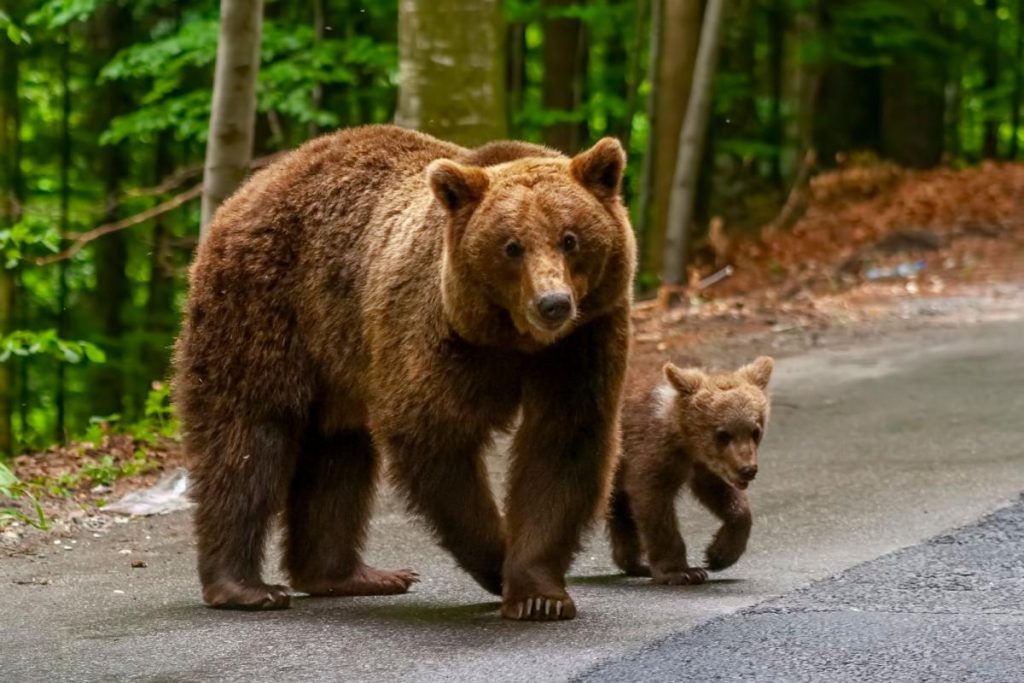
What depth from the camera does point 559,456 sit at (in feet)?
19.5

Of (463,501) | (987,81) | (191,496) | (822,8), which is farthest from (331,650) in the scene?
(987,81)

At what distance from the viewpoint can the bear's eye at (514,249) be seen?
18.4 ft

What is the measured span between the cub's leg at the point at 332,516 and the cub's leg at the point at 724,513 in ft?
4.66

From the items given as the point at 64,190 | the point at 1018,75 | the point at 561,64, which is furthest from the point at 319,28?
the point at 1018,75

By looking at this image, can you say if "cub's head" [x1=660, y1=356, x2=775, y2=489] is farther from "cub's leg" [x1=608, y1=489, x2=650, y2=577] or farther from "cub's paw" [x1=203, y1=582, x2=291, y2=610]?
"cub's paw" [x1=203, y1=582, x2=291, y2=610]

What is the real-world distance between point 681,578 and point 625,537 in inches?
21.1

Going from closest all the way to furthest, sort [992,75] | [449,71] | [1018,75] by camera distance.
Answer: [449,71], [1018,75], [992,75]

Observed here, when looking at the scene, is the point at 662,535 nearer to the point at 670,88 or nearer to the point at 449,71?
the point at 449,71

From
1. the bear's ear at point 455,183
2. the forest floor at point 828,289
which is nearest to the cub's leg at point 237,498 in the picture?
the bear's ear at point 455,183

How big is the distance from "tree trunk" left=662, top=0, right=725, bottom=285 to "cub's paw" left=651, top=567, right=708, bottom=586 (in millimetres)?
10104

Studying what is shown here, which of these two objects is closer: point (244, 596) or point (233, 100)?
point (244, 596)

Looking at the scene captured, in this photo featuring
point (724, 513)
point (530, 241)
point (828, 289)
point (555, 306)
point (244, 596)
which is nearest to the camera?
point (555, 306)

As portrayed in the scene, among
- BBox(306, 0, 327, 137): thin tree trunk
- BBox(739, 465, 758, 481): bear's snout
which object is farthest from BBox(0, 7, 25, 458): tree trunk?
BBox(739, 465, 758, 481): bear's snout

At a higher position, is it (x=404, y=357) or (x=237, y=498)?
(x=404, y=357)
